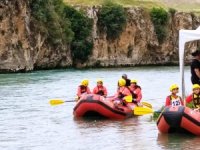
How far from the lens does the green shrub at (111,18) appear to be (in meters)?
88.9

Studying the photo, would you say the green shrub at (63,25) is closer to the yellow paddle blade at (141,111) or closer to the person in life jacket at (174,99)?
the yellow paddle blade at (141,111)

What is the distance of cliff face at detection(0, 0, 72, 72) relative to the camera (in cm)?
6831

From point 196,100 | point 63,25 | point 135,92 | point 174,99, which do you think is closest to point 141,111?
point 135,92

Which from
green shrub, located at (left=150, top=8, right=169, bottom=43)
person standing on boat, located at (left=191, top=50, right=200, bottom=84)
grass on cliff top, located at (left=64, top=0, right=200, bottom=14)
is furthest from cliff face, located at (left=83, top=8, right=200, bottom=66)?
person standing on boat, located at (left=191, top=50, right=200, bottom=84)

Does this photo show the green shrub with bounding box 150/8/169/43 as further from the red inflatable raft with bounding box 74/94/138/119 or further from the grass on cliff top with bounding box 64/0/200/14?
the red inflatable raft with bounding box 74/94/138/119

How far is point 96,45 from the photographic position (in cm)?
8794

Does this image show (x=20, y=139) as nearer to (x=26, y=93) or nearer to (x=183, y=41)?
(x=183, y=41)

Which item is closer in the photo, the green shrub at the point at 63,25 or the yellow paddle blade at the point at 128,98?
the yellow paddle blade at the point at 128,98

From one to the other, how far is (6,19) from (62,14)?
13331 millimetres

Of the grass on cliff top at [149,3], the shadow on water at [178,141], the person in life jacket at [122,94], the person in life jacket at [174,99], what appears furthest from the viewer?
the grass on cliff top at [149,3]

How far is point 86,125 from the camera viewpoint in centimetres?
2503

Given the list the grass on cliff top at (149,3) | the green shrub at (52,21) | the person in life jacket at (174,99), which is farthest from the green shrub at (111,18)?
the person in life jacket at (174,99)

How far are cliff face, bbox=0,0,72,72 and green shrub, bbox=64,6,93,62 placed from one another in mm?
9269

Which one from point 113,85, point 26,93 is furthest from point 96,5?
point 26,93
